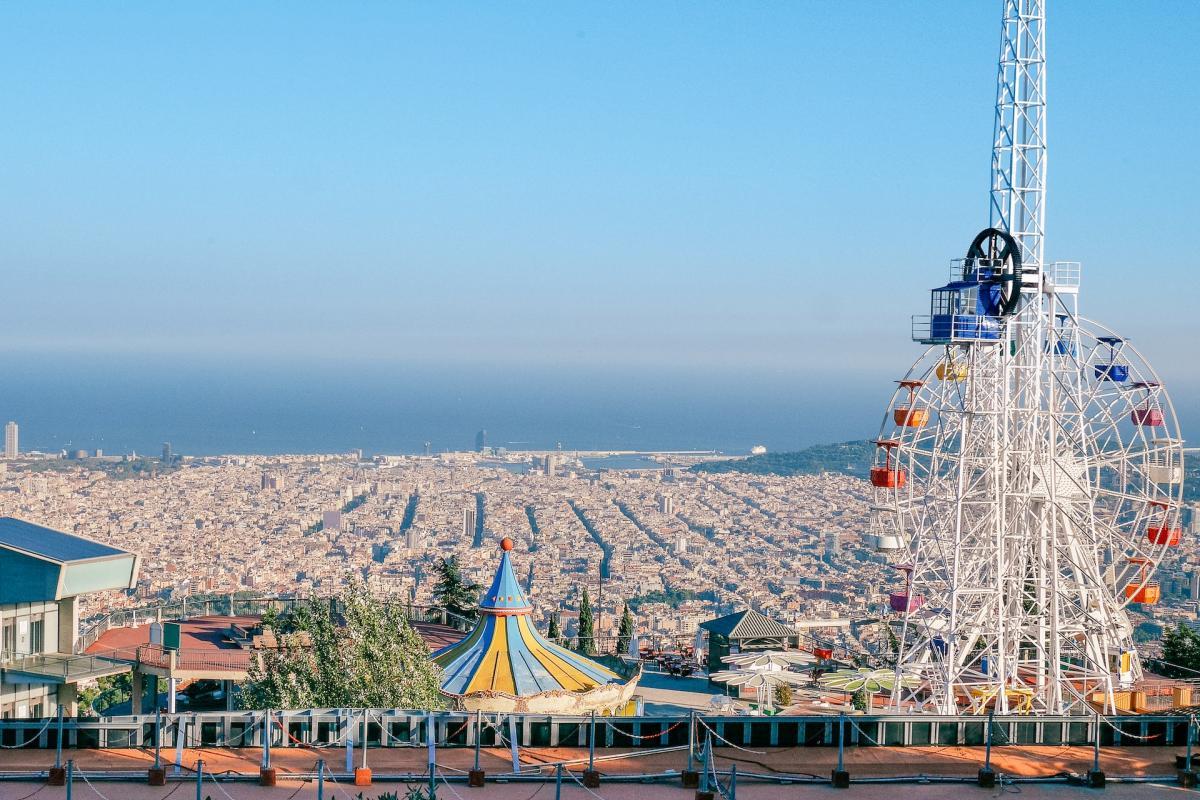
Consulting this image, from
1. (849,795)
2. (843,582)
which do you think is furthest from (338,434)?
(849,795)

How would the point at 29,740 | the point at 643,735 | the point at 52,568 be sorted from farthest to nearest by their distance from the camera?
the point at 52,568, the point at 643,735, the point at 29,740

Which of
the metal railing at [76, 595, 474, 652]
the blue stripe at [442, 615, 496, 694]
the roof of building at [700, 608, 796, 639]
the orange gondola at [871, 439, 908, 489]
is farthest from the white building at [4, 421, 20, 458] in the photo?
the orange gondola at [871, 439, 908, 489]

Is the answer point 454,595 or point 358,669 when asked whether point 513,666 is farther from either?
point 454,595

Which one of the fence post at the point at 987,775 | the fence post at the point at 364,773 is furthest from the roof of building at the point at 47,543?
the fence post at the point at 987,775

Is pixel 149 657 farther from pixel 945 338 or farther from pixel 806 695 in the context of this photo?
pixel 945 338

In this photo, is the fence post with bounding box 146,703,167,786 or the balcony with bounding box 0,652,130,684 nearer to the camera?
the fence post with bounding box 146,703,167,786

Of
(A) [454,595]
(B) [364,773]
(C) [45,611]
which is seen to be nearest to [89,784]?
(B) [364,773]

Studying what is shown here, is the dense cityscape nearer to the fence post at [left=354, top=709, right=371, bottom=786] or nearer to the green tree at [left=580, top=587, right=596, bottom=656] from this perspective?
the green tree at [left=580, top=587, right=596, bottom=656]

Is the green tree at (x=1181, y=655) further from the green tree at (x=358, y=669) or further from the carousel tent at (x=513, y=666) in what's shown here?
the green tree at (x=358, y=669)
